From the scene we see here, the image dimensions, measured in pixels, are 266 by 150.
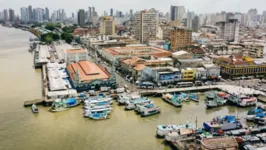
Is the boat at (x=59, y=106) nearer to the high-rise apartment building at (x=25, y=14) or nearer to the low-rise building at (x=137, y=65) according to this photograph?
the low-rise building at (x=137, y=65)

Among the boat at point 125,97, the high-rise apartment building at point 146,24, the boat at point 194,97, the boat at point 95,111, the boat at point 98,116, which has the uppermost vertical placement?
the high-rise apartment building at point 146,24

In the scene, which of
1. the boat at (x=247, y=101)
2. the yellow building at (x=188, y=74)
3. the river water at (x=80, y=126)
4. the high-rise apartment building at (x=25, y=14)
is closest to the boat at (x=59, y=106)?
the river water at (x=80, y=126)

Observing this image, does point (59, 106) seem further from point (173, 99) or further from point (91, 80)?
point (173, 99)

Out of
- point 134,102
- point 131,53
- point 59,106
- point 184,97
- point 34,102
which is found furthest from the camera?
point 131,53

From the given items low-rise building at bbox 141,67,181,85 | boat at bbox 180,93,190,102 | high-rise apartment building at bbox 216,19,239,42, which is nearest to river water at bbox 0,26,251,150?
boat at bbox 180,93,190,102

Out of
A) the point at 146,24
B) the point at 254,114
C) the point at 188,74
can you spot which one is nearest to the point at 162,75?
the point at 188,74
